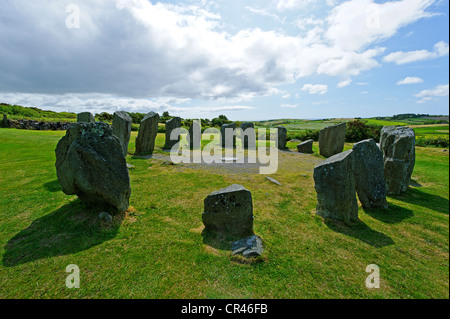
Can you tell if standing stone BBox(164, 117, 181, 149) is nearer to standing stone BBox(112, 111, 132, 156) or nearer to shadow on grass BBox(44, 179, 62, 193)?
standing stone BBox(112, 111, 132, 156)

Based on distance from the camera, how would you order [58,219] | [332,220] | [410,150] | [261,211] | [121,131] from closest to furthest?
[58,219]
[332,220]
[261,211]
[410,150]
[121,131]

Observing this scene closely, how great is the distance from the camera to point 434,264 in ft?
15.6

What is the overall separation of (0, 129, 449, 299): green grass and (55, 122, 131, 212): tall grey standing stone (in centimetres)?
77

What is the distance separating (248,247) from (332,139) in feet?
53.9

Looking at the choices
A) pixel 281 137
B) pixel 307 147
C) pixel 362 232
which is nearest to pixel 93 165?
pixel 362 232

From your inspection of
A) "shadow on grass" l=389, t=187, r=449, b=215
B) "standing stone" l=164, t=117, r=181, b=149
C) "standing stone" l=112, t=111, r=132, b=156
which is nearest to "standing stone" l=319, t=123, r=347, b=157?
"shadow on grass" l=389, t=187, r=449, b=215

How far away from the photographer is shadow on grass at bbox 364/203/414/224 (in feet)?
23.2

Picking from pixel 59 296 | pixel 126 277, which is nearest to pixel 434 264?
pixel 126 277

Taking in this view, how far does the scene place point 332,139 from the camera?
1822 cm

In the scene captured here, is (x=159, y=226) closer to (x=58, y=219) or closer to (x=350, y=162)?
(x=58, y=219)

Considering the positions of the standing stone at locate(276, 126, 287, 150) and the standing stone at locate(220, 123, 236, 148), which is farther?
the standing stone at locate(220, 123, 236, 148)

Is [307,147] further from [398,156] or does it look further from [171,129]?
[171,129]
